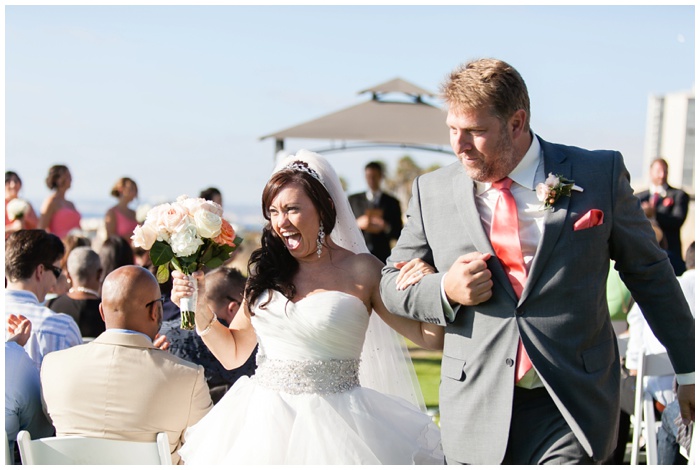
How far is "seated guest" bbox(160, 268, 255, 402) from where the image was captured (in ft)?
16.3

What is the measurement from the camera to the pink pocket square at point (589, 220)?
119 inches

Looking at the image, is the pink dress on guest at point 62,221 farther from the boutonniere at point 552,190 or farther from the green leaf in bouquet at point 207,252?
the boutonniere at point 552,190

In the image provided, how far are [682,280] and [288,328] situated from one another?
11.0ft

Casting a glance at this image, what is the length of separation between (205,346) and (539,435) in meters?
2.41

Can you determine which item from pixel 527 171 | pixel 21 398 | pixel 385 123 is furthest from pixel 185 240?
pixel 385 123

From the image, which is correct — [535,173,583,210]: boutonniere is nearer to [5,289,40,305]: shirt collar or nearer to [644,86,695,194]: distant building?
[5,289,40,305]: shirt collar

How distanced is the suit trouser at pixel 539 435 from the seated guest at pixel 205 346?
7.24ft

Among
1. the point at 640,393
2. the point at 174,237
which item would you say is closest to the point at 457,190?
the point at 174,237

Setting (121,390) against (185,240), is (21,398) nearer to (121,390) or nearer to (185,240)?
(121,390)

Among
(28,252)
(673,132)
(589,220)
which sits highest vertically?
(673,132)

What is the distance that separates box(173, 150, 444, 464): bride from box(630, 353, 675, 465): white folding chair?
1.83 m

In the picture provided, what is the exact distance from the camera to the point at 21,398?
424 centimetres

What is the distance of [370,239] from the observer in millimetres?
10641

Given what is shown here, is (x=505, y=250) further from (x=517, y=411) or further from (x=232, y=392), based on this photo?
(x=232, y=392)
